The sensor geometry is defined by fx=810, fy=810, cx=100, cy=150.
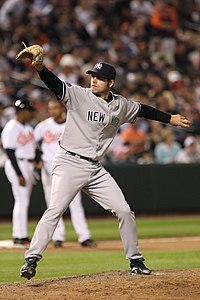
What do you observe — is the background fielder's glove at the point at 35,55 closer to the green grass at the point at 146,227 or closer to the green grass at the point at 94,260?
the green grass at the point at 94,260

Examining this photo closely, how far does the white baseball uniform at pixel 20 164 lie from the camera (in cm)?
1160

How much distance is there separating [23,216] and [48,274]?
3.39 meters

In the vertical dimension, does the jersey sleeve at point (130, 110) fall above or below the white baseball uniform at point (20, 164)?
above

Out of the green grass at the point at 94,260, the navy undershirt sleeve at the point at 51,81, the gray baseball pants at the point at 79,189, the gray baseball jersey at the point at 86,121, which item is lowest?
the green grass at the point at 94,260

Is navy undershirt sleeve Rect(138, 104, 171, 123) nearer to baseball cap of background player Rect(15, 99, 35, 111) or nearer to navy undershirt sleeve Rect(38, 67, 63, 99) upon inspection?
navy undershirt sleeve Rect(38, 67, 63, 99)

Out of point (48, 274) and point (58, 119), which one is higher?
point (58, 119)

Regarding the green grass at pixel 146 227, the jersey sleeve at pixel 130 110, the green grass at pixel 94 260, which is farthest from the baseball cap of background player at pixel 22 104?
the jersey sleeve at pixel 130 110

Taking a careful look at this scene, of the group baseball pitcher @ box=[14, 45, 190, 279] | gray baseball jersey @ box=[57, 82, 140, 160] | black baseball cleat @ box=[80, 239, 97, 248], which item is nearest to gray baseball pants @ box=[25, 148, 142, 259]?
baseball pitcher @ box=[14, 45, 190, 279]

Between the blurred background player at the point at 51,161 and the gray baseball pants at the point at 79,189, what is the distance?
3.91 meters

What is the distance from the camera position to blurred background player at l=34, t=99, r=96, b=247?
1143 cm

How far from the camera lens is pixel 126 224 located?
293 inches

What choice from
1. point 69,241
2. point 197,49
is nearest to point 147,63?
point 197,49

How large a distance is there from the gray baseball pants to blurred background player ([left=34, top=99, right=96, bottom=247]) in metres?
3.91

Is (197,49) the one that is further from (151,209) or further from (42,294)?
(42,294)
